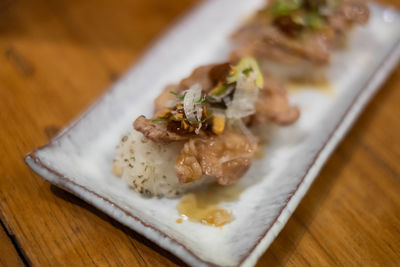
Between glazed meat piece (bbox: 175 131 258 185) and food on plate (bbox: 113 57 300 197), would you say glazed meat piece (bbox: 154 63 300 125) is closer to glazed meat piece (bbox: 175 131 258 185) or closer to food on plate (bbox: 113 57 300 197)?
food on plate (bbox: 113 57 300 197)

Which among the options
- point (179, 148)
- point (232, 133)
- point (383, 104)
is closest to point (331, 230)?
point (232, 133)

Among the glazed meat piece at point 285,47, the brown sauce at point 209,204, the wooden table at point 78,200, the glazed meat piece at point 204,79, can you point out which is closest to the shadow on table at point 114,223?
the wooden table at point 78,200

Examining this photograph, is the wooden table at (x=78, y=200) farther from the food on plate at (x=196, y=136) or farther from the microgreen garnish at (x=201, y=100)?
the microgreen garnish at (x=201, y=100)

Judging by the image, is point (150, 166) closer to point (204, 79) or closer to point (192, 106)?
point (192, 106)

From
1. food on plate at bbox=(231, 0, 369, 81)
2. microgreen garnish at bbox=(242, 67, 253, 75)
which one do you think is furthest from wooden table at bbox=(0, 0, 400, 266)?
microgreen garnish at bbox=(242, 67, 253, 75)

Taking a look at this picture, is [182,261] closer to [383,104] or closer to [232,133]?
[232,133]
